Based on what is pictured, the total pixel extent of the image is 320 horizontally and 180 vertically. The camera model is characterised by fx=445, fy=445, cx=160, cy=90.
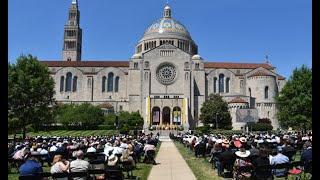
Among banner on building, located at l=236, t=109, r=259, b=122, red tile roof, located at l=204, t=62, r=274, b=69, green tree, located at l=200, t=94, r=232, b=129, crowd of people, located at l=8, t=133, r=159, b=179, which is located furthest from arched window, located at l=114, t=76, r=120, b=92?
crowd of people, located at l=8, t=133, r=159, b=179

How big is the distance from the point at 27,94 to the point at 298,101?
3149cm

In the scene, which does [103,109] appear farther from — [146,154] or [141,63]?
[146,154]

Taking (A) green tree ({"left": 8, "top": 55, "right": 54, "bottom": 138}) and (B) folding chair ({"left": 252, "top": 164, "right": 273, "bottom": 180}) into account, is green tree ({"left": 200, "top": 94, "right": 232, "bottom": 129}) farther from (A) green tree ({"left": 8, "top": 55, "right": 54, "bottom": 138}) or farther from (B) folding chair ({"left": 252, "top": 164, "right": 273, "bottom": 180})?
(B) folding chair ({"left": 252, "top": 164, "right": 273, "bottom": 180})

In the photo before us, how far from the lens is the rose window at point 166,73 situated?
95375 mm

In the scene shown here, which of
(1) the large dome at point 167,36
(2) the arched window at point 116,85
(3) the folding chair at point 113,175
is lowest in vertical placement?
(3) the folding chair at point 113,175

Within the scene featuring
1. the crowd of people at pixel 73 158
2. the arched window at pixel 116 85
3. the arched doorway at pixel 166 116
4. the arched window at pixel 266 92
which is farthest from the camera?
the arched window at pixel 116 85

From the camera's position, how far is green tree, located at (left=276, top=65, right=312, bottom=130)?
5291 centimetres

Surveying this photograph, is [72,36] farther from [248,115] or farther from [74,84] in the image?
[248,115]

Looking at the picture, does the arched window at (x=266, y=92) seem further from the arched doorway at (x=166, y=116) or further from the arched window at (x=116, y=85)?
the arched window at (x=116, y=85)

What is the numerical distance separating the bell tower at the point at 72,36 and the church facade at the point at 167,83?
18720 millimetres

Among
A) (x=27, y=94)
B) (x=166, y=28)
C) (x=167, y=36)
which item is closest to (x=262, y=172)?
(x=27, y=94)

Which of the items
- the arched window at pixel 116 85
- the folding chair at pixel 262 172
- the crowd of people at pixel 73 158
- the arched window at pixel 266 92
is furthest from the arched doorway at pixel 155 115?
the folding chair at pixel 262 172

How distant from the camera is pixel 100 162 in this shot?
14.6 m
